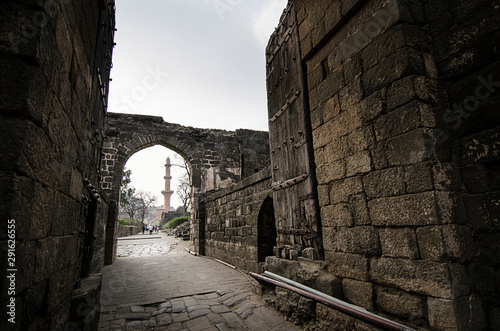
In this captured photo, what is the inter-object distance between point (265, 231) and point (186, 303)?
2.09 m

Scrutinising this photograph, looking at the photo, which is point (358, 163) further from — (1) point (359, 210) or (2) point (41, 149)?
(2) point (41, 149)

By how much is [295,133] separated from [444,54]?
177cm

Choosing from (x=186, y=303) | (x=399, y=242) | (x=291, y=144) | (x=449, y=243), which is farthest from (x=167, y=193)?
(x=449, y=243)

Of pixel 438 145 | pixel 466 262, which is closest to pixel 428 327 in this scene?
pixel 466 262

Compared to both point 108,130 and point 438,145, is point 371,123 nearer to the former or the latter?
point 438,145

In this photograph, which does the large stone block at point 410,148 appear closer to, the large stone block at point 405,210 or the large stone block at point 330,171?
the large stone block at point 405,210

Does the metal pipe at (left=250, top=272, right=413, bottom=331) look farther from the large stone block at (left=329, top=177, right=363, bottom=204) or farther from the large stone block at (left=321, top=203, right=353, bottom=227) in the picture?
the large stone block at (left=329, top=177, right=363, bottom=204)

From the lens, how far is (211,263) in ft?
23.3

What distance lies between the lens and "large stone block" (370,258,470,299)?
1.66m

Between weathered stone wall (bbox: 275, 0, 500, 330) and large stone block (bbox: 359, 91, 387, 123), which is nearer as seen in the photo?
weathered stone wall (bbox: 275, 0, 500, 330)

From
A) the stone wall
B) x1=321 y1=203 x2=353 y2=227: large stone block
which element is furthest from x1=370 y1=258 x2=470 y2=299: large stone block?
the stone wall

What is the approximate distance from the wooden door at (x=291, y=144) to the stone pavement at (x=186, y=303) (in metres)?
1.00

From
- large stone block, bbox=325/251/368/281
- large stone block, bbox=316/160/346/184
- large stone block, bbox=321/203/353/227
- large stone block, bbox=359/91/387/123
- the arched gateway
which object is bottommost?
large stone block, bbox=325/251/368/281

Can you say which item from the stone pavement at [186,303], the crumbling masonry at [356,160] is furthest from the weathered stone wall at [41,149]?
the stone pavement at [186,303]
